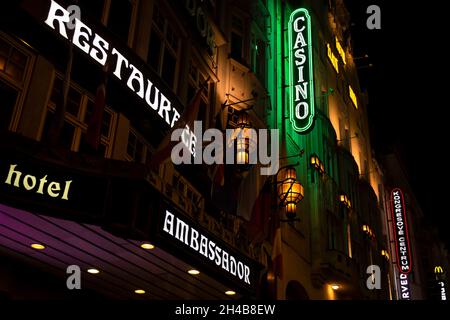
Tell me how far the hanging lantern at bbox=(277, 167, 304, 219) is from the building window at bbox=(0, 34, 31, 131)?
9723 millimetres

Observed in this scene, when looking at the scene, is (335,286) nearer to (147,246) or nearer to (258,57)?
(258,57)

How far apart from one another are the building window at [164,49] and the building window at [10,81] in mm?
4734

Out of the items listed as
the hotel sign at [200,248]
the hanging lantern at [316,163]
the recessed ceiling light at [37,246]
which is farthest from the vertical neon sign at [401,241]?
the recessed ceiling light at [37,246]

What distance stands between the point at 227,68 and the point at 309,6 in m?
11.8

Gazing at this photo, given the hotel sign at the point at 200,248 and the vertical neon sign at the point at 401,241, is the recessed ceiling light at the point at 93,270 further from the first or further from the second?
the vertical neon sign at the point at 401,241

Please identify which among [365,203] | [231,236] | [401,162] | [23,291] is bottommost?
[23,291]

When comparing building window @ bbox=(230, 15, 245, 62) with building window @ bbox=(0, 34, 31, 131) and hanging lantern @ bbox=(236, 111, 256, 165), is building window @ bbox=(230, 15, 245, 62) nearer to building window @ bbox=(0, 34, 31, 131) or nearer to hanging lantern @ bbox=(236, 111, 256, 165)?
hanging lantern @ bbox=(236, 111, 256, 165)

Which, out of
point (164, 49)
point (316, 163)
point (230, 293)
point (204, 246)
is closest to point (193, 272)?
point (204, 246)

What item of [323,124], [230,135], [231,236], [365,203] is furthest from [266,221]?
[365,203]

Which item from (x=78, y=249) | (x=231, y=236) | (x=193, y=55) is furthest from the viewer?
(x=193, y=55)

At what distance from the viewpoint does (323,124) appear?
27.5 meters

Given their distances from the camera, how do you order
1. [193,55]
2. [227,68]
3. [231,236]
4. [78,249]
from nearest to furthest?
[78,249]
[231,236]
[193,55]
[227,68]

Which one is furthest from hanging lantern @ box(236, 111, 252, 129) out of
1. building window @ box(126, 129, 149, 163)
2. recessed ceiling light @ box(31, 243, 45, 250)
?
recessed ceiling light @ box(31, 243, 45, 250)

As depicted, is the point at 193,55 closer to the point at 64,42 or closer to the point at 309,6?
the point at 64,42
